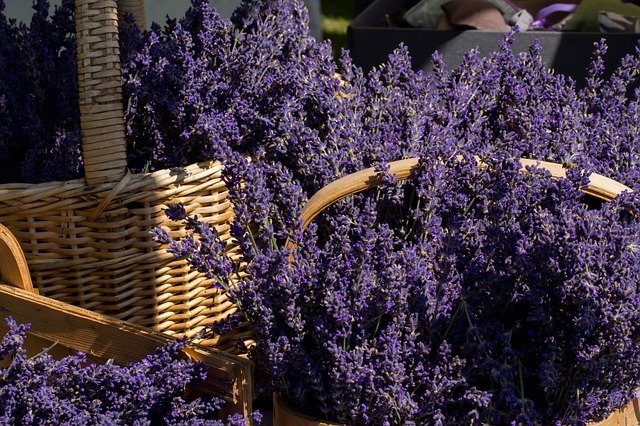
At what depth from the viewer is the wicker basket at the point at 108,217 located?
1.72 metres

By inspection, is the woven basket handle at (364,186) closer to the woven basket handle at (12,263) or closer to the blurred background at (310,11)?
the woven basket handle at (12,263)

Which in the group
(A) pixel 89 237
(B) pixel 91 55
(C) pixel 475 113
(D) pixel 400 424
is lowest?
(D) pixel 400 424

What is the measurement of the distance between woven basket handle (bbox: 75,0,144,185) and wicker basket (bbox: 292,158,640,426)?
39 centimetres

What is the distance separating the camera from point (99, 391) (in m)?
1.50

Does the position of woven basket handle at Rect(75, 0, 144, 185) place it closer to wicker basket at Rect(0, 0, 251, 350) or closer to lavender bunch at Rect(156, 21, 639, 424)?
wicker basket at Rect(0, 0, 251, 350)

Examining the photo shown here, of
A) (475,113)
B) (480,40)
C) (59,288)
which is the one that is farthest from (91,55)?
(480,40)

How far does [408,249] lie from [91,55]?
0.67m

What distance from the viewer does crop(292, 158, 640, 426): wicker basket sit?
60.7 inches

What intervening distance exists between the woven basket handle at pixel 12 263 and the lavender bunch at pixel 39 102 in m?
0.18

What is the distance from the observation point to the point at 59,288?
1.85m

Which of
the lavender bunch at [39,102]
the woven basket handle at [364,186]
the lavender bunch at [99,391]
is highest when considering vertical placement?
the lavender bunch at [39,102]

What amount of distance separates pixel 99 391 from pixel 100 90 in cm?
55

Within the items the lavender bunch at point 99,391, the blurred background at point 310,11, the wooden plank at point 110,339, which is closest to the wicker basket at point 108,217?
the wooden plank at point 110,339

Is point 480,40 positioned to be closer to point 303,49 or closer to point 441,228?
point 303,49
